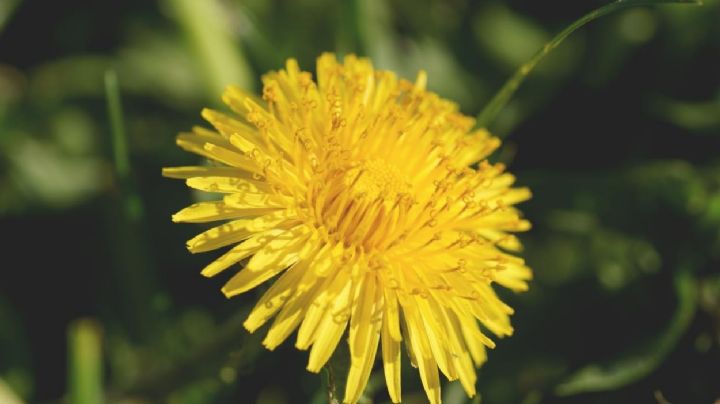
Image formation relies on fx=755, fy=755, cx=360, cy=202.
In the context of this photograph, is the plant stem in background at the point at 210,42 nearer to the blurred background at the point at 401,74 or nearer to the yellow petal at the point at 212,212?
the blurred background at the point at 401,74

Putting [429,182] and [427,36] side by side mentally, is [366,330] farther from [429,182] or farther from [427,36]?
[427,36]

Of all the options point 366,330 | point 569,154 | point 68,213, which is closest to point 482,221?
point 366,330

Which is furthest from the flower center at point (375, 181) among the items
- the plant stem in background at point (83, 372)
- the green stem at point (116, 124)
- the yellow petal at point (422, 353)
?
the plant stem in background at point (83, 372)

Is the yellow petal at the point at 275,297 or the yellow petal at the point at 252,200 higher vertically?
the yellow petal at the point at 252,200

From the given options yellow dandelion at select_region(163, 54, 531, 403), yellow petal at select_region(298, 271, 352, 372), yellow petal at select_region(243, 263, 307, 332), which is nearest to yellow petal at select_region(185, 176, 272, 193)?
yellow dandelion at select_region(163, 54, 531, 403)

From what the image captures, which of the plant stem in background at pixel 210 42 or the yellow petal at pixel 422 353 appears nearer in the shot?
the yellow petal at pixel 422 353

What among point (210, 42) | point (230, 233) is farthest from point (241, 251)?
point (210, 42)

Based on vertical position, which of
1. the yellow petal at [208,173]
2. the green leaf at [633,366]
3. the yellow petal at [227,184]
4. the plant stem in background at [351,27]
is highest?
the plant stem in background at [351,27]
